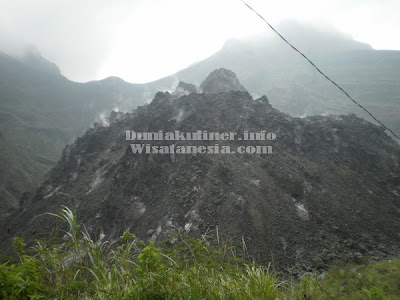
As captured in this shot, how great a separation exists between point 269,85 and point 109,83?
93.8 metres

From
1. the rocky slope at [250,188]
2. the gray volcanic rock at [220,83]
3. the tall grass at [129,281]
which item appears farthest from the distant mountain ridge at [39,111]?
the tall grass at [129,281]

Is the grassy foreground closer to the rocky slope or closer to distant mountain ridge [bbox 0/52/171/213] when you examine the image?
the rocky slope

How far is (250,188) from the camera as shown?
22000mm

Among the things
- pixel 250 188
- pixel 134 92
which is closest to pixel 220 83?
pixel 250 188

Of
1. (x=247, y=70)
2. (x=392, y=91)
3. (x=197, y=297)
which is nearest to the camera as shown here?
(x=197, y=297)

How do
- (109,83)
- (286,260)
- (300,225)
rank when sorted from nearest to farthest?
(286,260)
(300,225)
(109,83)

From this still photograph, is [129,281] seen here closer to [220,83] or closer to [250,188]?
[250,188]

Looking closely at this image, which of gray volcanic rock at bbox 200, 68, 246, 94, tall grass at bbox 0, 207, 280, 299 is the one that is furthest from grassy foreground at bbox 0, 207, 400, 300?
gray volcanic rock at bbox 200, 68, 246, 94

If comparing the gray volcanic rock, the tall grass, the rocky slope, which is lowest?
the rocky slope

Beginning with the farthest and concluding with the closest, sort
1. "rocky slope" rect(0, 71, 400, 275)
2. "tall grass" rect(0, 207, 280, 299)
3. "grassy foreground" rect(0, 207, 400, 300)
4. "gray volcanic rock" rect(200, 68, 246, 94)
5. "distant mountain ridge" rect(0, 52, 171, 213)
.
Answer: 1. "distant mountain ridge" rect(0, 52, 171, 213)
2. "gray volcanic rock" rect(200, 68, 246, 94)
3. "rocky slope" rect(0, 71, 400, 275)
4. "tall grass" rect(0, 207, 280, 299)
5. "grassy foreground" rect(0, 207, 400, 300)

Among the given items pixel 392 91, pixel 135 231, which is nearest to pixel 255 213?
pixel 135 231

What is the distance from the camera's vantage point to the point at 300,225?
60.8ft

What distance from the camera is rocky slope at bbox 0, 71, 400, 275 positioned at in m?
17.7

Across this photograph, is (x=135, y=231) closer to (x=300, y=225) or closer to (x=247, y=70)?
(x=300, y=225)
